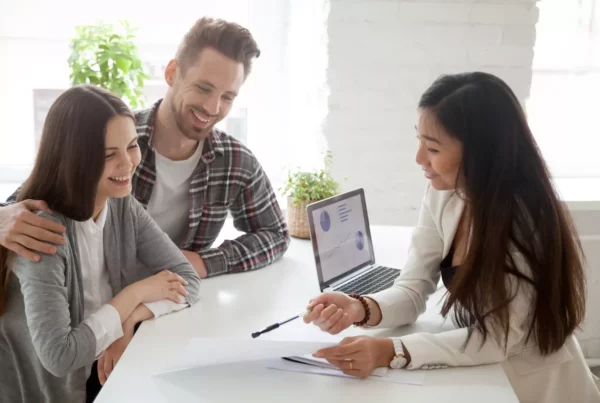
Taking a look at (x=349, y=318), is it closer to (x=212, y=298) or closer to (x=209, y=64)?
(x=212, y=298)

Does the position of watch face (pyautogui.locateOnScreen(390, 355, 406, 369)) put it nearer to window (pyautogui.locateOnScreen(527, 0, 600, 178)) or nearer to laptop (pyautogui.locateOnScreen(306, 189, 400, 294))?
laptop (pyautogui.locateOnScreen(306, 189, 400, 294))

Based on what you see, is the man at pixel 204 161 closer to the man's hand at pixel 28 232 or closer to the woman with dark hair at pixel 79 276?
the woman with dark hair at pixel 79 276

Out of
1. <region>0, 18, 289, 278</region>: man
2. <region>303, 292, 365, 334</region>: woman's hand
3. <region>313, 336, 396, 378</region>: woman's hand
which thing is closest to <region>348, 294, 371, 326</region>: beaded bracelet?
<region>303, 292, 365, 334</region>: woman's hand

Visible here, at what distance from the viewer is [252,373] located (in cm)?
108

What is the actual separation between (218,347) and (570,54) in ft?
7.23

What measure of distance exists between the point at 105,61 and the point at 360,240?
3.60 ft

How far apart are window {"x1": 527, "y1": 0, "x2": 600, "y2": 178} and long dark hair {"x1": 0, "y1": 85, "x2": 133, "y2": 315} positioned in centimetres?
189

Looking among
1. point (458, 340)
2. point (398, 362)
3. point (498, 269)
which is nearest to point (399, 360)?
point (398, 362)

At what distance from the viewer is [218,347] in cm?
107

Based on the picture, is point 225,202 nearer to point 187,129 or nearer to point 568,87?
point 187,129

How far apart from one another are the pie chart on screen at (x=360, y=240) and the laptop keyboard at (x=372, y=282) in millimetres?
67

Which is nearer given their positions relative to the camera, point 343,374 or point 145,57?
point 343,374

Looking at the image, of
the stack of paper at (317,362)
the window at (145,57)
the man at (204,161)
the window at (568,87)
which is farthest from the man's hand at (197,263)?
the window at (568,87)

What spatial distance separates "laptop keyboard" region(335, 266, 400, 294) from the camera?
1.48 meters
